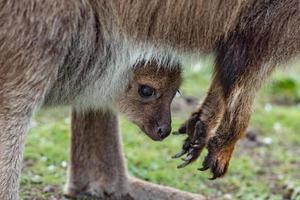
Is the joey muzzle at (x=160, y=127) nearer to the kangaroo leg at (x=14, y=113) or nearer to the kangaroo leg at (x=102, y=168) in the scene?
the kangaroo leg at (x=102, y=168)

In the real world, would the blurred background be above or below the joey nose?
below

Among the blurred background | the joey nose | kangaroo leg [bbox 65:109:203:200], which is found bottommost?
the blurred background

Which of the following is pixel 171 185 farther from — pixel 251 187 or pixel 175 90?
pixel 175 90

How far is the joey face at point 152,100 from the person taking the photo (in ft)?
16.3

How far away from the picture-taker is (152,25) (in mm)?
4605

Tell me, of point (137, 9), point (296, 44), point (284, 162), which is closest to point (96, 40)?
point (137, 9)

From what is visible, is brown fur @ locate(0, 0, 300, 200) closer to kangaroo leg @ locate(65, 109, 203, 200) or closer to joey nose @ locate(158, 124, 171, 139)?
joey nose @ locate(158, 124, 171, 139)

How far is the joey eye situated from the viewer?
4.98 metres

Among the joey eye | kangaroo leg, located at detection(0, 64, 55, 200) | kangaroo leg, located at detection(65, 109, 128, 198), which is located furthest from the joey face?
kangaroo leg, located at detection(0, 64, 55, 200)

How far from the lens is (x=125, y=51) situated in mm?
4625

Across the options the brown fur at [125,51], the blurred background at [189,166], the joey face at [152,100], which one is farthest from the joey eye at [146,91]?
the blurred background at [189,166]

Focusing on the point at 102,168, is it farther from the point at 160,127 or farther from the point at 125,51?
the point at 125,51

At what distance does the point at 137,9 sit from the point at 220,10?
41cm

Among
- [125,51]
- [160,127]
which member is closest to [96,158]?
[160,127]
